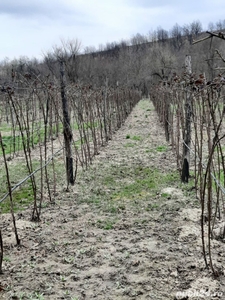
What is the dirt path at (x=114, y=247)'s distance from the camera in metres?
2.73

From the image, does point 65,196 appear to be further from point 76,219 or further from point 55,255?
point 55,255

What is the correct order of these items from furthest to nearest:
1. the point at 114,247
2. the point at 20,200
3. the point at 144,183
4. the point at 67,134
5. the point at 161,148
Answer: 1. the point at 161,148
2. the point at 144,183
3. the point at 67,134
4. the point at 20,200
5. the point at 114,247

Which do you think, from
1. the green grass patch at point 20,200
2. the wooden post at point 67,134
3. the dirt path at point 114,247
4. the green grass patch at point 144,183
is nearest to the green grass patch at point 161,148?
the green grass patch at point 144,183

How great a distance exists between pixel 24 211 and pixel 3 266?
5.40 ft

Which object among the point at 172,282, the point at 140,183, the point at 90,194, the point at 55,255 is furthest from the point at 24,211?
the point at 172,282

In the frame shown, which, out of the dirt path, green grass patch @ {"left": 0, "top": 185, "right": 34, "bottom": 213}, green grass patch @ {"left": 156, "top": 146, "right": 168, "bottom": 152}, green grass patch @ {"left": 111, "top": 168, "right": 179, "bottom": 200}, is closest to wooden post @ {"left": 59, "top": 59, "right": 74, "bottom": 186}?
the dirt path

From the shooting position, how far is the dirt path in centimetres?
273

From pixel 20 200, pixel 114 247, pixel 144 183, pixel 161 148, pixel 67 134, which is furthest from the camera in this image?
pixel 161 148

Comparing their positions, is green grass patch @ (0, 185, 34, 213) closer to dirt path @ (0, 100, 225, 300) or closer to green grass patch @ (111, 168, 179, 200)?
dirt path @ (0, 100, 225, 300)

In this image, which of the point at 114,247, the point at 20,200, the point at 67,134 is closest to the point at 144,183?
the point at 67,134

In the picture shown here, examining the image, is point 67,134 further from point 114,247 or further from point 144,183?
point 114,247

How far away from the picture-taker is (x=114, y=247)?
11.4 ft

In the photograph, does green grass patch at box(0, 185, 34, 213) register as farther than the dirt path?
Yes

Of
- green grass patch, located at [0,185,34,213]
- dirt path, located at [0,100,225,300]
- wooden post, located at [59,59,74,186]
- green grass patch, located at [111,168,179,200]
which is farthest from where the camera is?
wooden post, located at [59,59,74,186]
